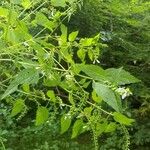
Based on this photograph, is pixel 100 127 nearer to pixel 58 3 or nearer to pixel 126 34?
pixel 58 3

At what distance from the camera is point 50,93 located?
39.4 inches

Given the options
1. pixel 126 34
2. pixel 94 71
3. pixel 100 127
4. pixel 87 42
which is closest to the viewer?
pixel 94 71

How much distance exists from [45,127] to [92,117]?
4.65 m

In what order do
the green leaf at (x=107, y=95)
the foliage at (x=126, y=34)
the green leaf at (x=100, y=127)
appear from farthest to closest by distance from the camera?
the foliage at (x=126, y=34), the green leaf at (x=100, y=127), the green leaf at (x=107, y=95)

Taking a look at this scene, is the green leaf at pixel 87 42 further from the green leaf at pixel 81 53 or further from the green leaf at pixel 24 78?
the green leaf at pixel 24 78

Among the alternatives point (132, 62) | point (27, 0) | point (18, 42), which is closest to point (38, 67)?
point (18, 42)

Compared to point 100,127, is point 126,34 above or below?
below

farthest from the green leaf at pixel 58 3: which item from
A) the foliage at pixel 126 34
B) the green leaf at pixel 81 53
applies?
the foliage at pixel 126 34

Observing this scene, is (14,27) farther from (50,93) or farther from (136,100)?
(136,100)

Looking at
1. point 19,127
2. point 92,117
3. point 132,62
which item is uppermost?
point 92,117

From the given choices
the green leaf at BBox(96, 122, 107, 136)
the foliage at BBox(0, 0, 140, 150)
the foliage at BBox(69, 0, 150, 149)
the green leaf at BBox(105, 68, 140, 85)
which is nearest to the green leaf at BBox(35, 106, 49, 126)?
the foliage at BBox(0, 0, 140, 150)

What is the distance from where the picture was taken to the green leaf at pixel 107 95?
801 mm

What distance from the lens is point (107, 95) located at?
812 millimetres

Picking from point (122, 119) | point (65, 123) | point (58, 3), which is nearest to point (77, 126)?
point (65, 123)
